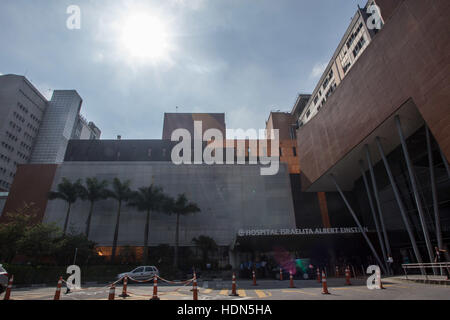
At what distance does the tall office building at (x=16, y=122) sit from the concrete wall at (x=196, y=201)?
2352 inches

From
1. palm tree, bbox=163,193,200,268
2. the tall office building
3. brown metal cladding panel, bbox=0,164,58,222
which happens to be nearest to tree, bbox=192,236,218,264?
palm tree, bbox=163,193,200,268

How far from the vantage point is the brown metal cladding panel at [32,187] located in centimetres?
4503

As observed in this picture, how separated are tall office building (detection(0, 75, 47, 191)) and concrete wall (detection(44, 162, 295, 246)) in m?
59.7

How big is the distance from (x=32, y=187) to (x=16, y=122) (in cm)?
6809

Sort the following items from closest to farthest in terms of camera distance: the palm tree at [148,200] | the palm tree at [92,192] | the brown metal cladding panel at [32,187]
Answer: the palm tree at [148,200] → the palm tree at [92,192] → the brown metal cladding panel at [32,187]

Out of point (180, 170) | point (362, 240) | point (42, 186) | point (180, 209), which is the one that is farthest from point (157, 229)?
point (362, 240)

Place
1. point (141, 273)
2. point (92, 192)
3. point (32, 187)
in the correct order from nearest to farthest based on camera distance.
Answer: point (141, 273) → point (92, 192) → point (32, 187)

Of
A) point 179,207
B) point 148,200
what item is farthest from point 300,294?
point 148,200

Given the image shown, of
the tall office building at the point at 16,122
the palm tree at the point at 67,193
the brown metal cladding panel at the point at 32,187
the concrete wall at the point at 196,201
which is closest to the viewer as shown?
the palm tree at the point at 67,193

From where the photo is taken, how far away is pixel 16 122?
94688 millimetres

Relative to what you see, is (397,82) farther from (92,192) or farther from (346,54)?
(92,192)

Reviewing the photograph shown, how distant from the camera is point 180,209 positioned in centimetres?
4259

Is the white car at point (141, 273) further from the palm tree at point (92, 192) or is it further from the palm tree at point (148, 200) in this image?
the palm tree at point (92, 192)

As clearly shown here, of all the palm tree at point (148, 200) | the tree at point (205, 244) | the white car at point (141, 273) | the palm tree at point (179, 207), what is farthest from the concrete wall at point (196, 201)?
the white car at point (141, 273)
